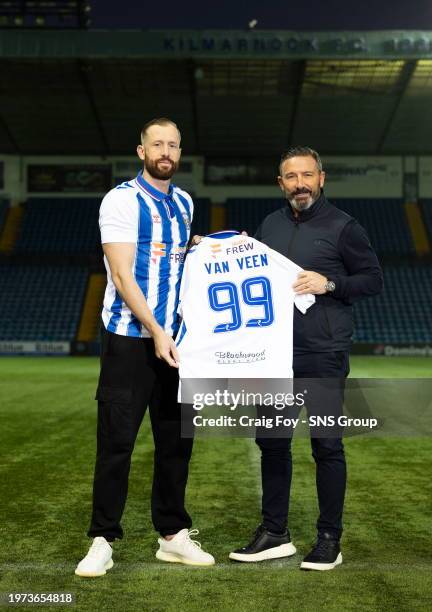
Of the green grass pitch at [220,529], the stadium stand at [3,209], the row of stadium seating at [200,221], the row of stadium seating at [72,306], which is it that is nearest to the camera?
the green grass pitch at [220,529]

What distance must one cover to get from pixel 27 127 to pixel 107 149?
3515 millimetres

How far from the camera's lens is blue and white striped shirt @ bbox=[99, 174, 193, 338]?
3377 mm

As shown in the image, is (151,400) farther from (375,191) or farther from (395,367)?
(375,191)

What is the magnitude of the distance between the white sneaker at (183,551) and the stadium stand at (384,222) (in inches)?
1036

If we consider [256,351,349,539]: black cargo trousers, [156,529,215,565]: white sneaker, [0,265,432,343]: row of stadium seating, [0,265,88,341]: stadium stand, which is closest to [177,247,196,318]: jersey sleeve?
[256,351,349,539]: black cargo trousers

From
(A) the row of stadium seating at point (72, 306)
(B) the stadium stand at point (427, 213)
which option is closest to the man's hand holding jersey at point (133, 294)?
(A) the row of stadium seating at point (72, 306)

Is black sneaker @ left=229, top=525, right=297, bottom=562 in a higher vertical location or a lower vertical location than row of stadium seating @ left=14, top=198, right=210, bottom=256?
lower

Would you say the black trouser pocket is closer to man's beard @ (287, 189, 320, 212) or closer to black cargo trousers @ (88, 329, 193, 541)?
black cargo trousers @ (88, 329, 193, 541)

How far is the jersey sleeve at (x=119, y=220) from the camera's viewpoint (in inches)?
132

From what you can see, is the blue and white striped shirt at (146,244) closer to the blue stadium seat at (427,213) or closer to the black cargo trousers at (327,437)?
the black cargo trousers at (327,437)

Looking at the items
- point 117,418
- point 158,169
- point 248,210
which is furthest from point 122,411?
point 248,210

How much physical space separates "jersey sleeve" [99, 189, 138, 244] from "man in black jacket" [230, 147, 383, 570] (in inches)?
29.2

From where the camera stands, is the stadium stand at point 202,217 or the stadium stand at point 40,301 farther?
the stadium stand at point 202,217

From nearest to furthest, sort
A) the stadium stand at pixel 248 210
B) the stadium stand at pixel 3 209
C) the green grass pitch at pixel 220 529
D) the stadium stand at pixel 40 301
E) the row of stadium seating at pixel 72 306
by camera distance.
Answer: the green grass pitch at pixel 220 529 < the row of stadium seating at pixel 72 306 < the stadium stand at pixel 40 301 < the stadium stand at pixel 248 210 < the stadium stand at pixel 3 209
